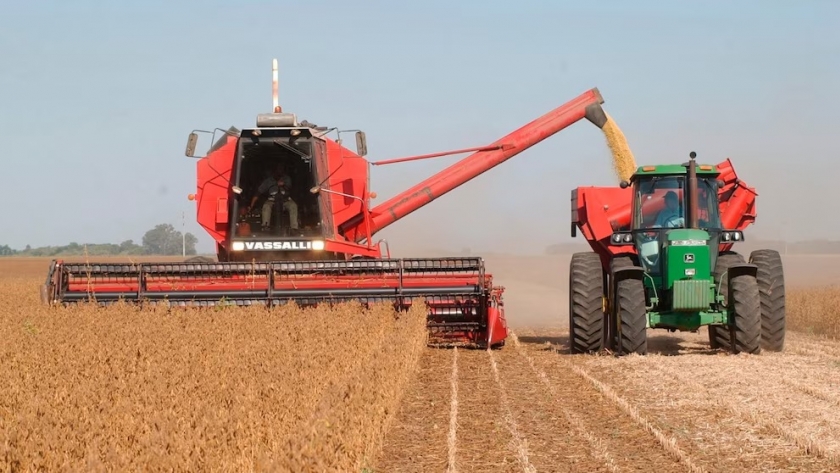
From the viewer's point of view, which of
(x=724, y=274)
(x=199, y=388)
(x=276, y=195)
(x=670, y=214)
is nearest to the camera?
(x=199, y=388)

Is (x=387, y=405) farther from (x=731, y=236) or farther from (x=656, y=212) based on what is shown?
(x=731, y=236)

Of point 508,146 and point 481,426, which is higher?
point 508,146

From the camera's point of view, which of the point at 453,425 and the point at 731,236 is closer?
the point at 453,425

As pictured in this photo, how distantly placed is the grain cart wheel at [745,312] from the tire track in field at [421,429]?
10.2 ft

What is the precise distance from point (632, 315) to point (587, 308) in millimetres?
809

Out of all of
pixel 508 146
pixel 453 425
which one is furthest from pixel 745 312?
pixel 453 425

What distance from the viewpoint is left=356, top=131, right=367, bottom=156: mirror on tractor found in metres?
12.2

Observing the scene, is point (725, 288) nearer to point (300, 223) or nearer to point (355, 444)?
point (300, 223)

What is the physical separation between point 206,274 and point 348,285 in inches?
59.8

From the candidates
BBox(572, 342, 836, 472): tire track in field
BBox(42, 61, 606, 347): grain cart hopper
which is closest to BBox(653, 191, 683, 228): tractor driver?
BBox(572, 342, 836, 472): tire track in field

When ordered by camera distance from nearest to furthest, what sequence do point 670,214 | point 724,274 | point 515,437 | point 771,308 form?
1. point 515,437
2. point 724,274
3. point 771,308
4. point 670,214

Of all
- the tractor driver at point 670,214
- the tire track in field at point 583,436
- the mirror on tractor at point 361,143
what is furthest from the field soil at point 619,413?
the mirror on tractor at point 361,143

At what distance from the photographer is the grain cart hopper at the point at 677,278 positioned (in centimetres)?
1112

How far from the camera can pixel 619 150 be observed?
1418cm
